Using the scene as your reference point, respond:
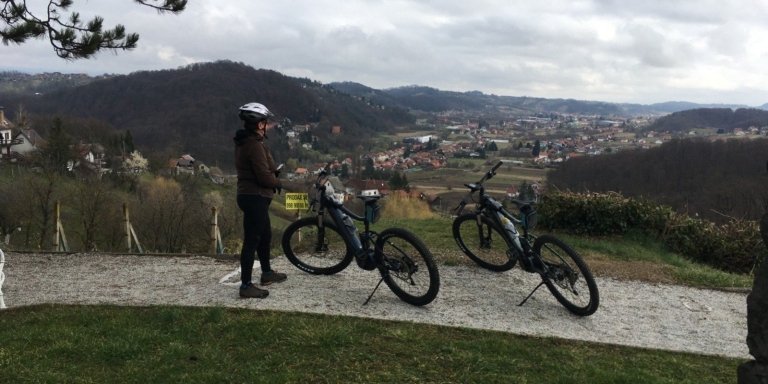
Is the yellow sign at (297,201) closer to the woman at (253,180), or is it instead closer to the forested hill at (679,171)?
the woman at (253,180)

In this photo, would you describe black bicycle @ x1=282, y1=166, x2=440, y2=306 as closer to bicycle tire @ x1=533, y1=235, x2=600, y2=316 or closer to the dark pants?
the dark pants

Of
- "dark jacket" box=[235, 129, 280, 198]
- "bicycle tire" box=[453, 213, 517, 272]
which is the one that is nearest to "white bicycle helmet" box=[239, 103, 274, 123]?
"dark jacket" box=[235, 129, 280, 198]

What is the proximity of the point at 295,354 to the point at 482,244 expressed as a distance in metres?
3.30

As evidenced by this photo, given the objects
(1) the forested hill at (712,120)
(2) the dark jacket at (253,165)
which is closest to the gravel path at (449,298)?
(2) the dark jacket at (253,165)

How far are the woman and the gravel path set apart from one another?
0.42 m

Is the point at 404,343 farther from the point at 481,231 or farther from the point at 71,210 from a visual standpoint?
the point at 71,210

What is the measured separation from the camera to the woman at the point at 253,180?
523 cm

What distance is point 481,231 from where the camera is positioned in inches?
262

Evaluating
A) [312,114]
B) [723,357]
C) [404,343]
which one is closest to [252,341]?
[404,343]

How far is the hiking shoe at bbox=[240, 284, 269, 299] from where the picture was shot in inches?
218

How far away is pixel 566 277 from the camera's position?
5551mm

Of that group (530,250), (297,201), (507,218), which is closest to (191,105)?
(297,201)

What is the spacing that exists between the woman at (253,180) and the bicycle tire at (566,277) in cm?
A: 278

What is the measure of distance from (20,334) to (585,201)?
352 inches
